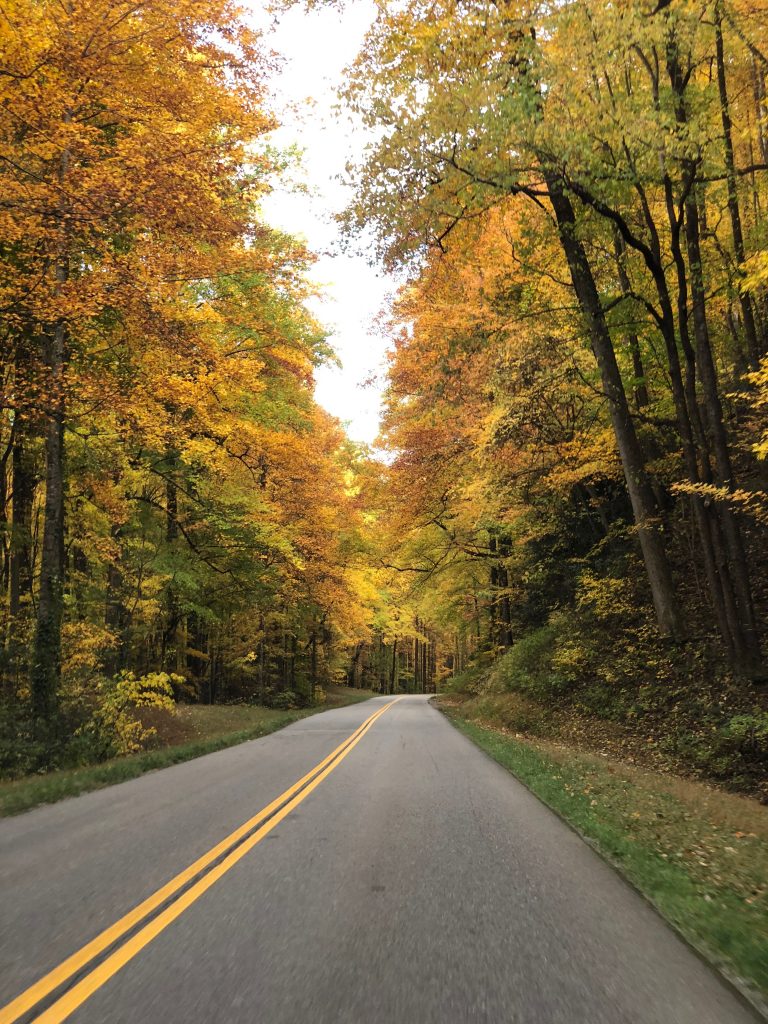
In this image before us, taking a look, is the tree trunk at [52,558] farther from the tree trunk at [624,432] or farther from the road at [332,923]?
the tree trunk at [624,432]

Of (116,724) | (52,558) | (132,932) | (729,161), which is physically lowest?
(132,932)

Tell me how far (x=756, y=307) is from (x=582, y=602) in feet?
28.6

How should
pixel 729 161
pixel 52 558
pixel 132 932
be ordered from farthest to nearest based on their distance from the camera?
pixel 729 161 < pixel 52 558 < pixel 132 932

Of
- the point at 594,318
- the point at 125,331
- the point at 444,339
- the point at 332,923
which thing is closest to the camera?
the point at 332,923

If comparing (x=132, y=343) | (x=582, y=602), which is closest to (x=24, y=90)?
(x=132, y=343)

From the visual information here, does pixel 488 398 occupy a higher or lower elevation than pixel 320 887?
higher

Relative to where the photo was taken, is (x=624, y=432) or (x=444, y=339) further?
(x=444, y=339)

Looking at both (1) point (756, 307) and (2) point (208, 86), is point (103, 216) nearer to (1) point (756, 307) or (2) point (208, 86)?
(2) point (208, 86)

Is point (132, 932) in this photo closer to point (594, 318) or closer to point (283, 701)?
point (594, 318)

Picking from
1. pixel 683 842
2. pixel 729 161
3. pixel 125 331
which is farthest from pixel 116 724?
pixel 729 161

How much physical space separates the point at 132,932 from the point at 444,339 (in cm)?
1338

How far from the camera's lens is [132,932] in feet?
11.7

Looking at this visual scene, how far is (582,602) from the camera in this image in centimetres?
1560

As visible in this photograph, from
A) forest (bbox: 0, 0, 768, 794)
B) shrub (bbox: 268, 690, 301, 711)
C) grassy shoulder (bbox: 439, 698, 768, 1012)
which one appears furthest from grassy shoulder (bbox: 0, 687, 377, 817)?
grassy shoulder (bbox: 439, 698, 768, 1012)
